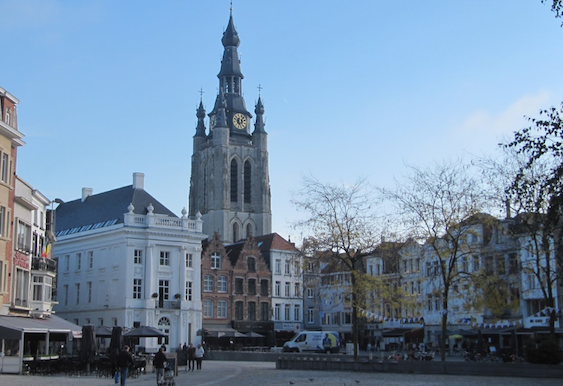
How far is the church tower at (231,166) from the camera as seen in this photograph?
4528 inches

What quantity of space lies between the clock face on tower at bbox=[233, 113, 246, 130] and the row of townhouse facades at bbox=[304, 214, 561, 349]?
4574 centimetres

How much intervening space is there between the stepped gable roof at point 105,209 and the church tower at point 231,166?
39851 mm

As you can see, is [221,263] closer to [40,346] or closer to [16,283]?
[40,346]

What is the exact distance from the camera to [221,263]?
75062 mm

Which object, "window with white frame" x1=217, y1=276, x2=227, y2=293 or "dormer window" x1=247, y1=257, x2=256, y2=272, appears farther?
"dormer window" x1=247, y1=257, x2=256, y2=272

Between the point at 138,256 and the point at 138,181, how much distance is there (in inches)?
331

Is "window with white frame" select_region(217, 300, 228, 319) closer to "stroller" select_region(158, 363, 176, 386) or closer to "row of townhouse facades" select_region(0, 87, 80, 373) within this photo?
"row of townhouse facades" select_region(0, 87, 80, 373)

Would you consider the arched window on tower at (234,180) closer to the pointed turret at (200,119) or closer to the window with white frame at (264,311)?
the pointed turret at (200,119)

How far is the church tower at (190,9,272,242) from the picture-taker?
115 metres

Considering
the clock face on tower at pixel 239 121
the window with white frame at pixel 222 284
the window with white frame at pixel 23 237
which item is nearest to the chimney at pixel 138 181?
the window with white frame at pixel 222 284

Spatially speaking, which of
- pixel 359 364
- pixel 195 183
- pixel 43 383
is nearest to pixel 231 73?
pixel 195 183

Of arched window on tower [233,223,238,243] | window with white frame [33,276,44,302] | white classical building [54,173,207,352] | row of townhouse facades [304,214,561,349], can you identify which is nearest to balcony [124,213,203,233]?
white classical building [54,173,207,352]

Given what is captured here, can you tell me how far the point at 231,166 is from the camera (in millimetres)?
117938

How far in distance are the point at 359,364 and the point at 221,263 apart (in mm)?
40409
